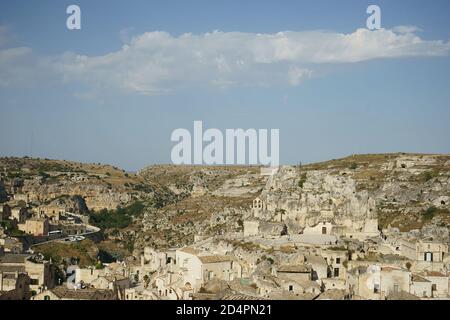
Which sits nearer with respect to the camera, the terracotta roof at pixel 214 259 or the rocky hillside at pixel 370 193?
the terracotta roof at pixel 214 259

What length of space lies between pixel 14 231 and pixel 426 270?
2915 cm

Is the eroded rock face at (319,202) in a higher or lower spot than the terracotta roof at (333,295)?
higher

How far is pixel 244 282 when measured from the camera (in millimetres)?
29953

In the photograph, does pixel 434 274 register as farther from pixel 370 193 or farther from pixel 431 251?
pixel 370 193

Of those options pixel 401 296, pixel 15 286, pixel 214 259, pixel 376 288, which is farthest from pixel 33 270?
pixel 401 296

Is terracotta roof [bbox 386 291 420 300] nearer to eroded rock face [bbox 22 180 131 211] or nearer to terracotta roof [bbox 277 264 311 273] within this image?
terracotta roof [bbox 277 264 311 273]

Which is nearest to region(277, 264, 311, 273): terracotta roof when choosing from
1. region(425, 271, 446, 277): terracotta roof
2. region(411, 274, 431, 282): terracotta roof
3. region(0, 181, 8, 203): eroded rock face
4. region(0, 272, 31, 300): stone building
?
region(411, 274, 431, 282): terracotta roof

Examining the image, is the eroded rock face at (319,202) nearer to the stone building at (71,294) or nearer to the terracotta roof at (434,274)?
the terracotta roof at (434,274)

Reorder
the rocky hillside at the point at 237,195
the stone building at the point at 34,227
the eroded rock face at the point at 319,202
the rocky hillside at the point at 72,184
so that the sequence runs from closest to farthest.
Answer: the eroded rock face at the point at 319,202 → the rocky hillside at the point at 237,195 → the stone building at the point at 34,227 → the rocky hillside at the point at 72,184

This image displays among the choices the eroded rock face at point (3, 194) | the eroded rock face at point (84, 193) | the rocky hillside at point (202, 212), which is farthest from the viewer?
the eroded rock face at point (84, 193)

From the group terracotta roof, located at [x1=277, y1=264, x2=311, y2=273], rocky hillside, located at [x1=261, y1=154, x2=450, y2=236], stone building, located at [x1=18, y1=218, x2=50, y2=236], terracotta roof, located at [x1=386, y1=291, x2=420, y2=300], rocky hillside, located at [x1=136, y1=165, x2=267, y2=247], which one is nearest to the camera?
terracotta roof, located at [x1=386, y1=291, x2=420, y2=300]

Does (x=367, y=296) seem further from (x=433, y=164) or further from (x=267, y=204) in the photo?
(x=433, y=164)

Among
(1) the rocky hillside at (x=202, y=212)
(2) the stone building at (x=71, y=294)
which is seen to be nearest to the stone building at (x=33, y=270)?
(2) the stone building at (x=71, y=294)

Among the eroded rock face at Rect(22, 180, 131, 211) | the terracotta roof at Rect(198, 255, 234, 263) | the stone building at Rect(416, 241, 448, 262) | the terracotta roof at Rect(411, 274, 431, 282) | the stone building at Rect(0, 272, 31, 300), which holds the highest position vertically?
the eroded rock face at Rect(22, 180, 131, 211)
